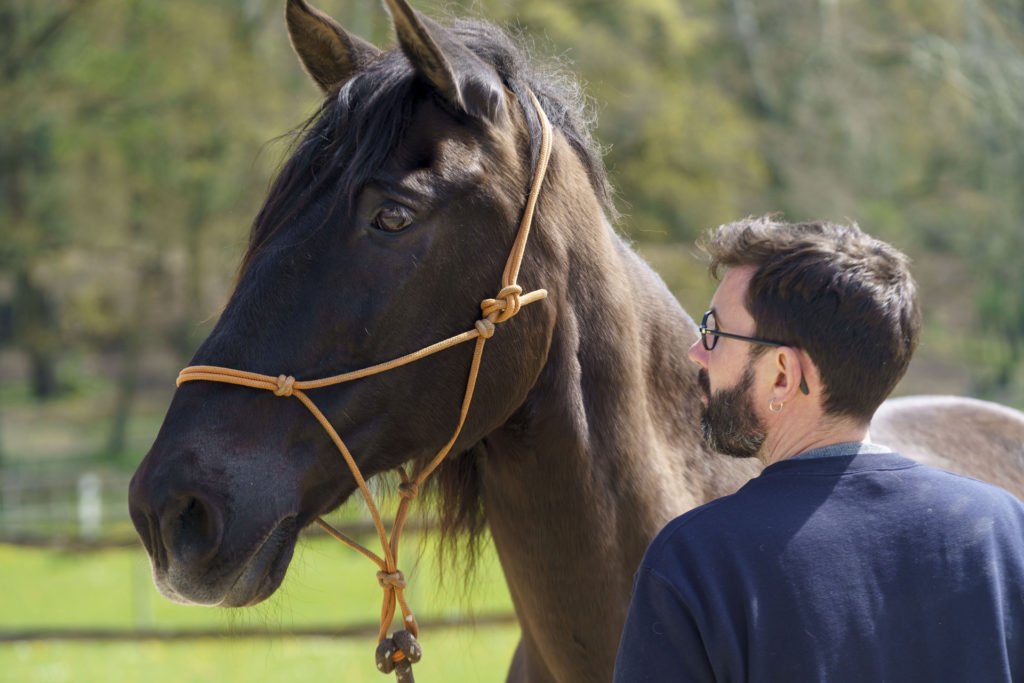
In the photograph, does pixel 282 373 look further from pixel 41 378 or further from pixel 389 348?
pixel 41 378

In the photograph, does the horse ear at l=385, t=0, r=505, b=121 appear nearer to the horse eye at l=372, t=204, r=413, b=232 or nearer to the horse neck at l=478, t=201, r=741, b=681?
the horse eye at l=372, t=204, r=413, b=232

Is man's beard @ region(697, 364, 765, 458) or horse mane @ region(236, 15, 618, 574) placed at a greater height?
horse mane @ region(236, 15, 618, 574)

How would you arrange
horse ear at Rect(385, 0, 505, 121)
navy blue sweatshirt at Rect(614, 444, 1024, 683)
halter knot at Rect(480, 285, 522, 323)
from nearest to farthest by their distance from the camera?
navy blue sweatshirt at Rect(614, 444, 1024, 683) → horse ear at Rect(385, 0, 505, 121) → halter knot at Rect(480, 285, 522, 323)

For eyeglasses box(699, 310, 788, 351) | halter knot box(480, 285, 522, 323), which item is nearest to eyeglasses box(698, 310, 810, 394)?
eyeglasses box(699, 310, 788, 351)

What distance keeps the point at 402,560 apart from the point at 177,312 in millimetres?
10381

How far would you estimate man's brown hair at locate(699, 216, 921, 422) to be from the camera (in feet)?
4.57

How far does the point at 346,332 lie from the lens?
5.79 ft

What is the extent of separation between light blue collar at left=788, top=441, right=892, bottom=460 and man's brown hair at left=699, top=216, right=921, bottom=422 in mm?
46

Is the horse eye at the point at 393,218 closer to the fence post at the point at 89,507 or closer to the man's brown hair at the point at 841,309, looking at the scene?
the man's brown hair at the point at 841,309

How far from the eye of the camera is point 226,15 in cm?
1605

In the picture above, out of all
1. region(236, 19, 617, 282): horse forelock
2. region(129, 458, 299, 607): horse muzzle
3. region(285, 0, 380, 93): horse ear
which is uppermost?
region(285, 0, 380, 93): horse ear

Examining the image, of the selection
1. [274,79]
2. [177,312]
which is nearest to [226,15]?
[274,79]

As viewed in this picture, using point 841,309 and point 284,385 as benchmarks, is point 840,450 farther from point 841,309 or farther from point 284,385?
point 284,385

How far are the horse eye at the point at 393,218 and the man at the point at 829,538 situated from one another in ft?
2.11
